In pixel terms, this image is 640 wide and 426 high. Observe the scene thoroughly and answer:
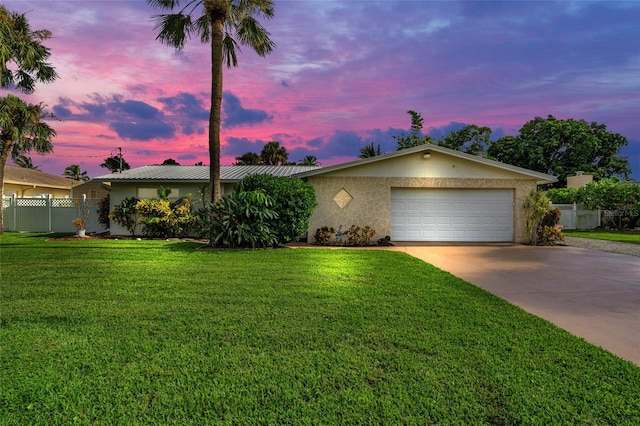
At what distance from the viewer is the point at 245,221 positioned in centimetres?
1181

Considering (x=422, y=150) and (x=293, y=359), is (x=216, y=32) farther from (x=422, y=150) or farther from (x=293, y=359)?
(x=293, y=359)

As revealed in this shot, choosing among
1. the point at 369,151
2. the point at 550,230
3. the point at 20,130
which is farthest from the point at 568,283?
the point at 369,151

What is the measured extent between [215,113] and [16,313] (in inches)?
365

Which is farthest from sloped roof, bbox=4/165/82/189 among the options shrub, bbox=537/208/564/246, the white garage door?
shrub, bbox=537/208/564/246

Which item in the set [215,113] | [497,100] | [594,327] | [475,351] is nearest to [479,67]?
[497,100]

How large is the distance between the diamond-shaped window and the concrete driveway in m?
2.94

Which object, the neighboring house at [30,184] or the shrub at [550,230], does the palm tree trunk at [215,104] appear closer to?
the shrub at [550,230]

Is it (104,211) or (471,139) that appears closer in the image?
(104,211)

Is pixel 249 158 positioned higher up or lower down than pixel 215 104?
higher up

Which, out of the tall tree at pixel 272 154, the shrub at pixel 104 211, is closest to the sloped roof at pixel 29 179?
the shrub at pixel 104 211

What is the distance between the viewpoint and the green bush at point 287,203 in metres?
12.1

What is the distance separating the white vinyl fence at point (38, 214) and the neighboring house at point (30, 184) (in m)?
4.29

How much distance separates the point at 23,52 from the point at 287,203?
12.7m

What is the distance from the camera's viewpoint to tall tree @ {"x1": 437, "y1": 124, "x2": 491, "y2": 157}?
35.9 meters
